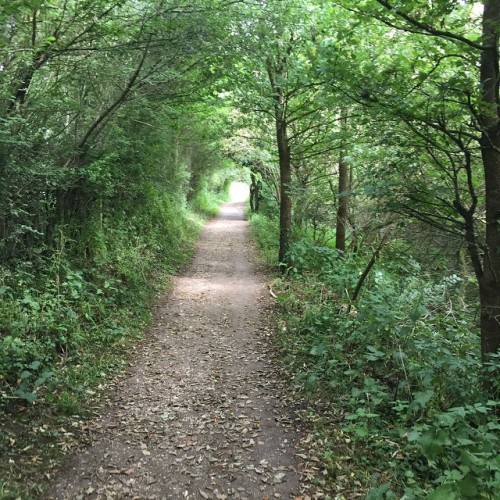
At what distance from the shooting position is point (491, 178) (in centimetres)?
448

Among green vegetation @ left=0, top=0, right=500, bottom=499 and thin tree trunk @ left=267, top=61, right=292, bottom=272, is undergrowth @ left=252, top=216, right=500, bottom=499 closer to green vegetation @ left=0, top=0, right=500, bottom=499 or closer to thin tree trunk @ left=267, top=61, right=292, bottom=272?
green vegetation @ left=0, top=0, right=500, bottom=499

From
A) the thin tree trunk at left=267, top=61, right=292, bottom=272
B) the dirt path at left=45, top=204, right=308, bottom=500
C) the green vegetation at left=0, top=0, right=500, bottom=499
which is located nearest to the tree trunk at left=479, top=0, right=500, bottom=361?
the green vegetation at left=0, top=0, right=500, bottom=499

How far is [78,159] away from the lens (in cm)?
794

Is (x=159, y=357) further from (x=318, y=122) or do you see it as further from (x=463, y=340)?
(x=318, y=122)

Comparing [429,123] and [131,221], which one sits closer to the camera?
[429,123]

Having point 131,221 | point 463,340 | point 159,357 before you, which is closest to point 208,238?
point 131,221

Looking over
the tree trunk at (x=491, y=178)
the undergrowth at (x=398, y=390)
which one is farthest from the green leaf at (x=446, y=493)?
the tree trunk at (x=491, y=178)

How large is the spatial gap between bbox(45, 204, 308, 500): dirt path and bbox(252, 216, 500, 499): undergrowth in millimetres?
527

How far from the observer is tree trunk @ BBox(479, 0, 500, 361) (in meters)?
4.16

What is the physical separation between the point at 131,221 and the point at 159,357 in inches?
219

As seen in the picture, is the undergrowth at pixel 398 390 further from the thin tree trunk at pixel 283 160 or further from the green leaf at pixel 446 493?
the thin tree trunk at pixel 283 160

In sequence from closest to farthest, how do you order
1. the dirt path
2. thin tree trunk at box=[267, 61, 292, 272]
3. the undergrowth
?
1. the undergrowth
2. the dirt path
3. thin tree trunk at box=[267, 61, 292, 272]

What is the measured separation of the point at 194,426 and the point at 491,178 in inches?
170

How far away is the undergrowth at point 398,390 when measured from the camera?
350 centimetres
